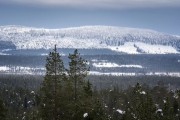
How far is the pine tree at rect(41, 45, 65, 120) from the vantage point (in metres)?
44.4

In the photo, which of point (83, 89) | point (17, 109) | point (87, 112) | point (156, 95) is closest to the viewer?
point (87, 112)

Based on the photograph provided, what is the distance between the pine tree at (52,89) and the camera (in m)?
44.4

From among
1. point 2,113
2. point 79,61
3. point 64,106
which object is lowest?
point 2,113

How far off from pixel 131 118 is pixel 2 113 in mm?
19188

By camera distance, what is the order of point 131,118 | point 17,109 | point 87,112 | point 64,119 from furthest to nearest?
point 17,109 < point 131,118 < point 64,119 < point 87,112

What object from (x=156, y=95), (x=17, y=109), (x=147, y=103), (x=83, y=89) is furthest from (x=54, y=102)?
(x=17, y=109)

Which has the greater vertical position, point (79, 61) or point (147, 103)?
point (79, 61)

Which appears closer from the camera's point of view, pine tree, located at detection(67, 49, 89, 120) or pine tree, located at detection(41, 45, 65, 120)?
pine tree, located at detection(41, 45, 65, 120)

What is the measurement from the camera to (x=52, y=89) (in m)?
45.5

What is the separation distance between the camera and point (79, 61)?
4797 centimetres

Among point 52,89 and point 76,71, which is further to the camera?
point 76,71

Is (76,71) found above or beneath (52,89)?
above

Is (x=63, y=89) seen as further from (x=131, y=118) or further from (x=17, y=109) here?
(x=17, y=109)

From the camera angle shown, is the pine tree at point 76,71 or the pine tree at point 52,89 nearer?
the pine tree at point 52,89
